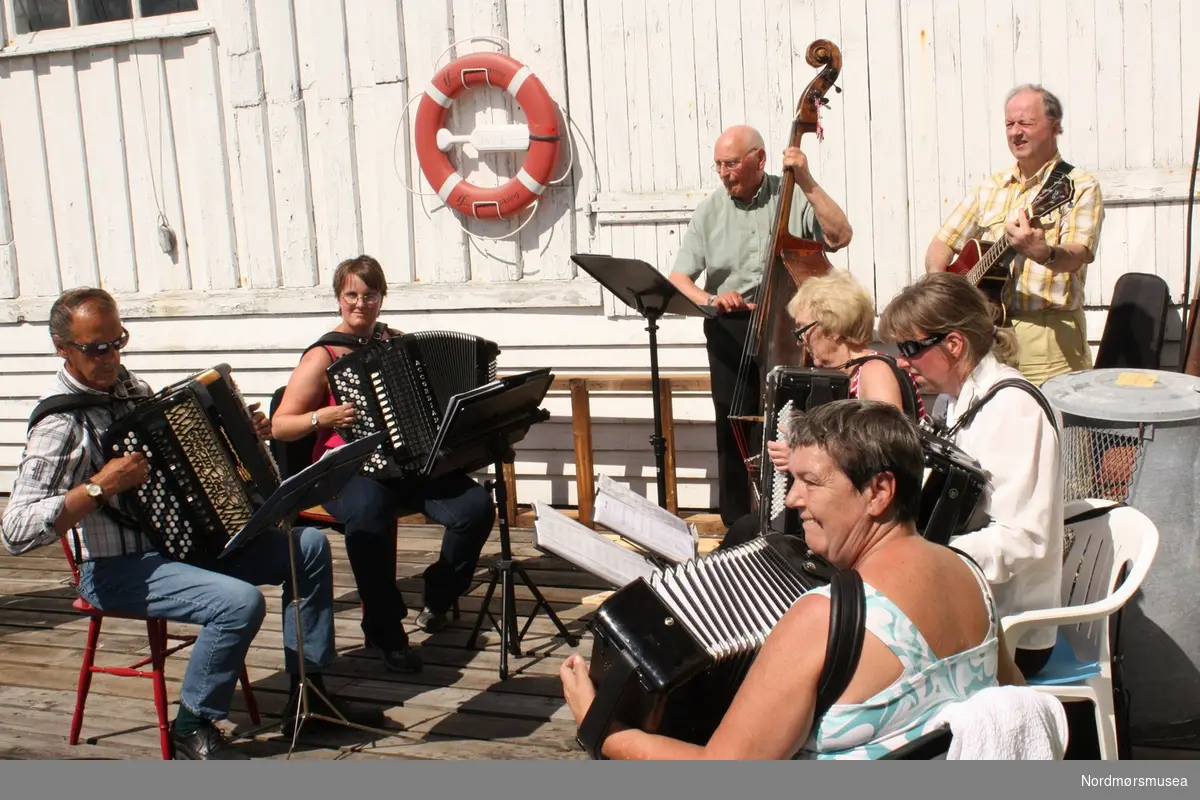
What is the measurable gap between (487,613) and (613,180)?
7.63 feet

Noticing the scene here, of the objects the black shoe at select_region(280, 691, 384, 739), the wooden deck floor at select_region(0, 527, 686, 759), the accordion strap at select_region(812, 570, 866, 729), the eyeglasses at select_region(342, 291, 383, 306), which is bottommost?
the wooden deck floor at select_region(0, 527, 686, 759)

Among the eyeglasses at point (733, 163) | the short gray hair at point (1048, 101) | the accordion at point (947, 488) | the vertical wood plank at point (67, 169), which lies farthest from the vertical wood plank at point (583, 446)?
the accordion at point (947, 488)

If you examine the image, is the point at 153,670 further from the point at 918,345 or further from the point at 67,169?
the point at 67,169

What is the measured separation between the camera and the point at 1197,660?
347 centimetres

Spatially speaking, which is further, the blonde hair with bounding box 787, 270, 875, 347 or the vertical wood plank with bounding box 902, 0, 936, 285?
the vertical wood plank with bounding box 902, 0, 936, 285

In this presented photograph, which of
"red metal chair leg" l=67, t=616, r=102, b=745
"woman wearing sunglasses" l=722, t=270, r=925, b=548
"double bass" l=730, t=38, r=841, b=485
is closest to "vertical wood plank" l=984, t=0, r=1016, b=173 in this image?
"double bass" l=730, t=38, r=841, b=485

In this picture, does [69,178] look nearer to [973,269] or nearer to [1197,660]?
[973,269]

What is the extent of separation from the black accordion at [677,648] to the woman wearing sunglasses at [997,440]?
2.06ft

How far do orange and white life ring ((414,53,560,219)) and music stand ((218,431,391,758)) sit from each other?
2.47 meters

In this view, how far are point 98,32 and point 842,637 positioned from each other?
21.0 feet

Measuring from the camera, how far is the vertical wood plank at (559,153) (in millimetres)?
5961

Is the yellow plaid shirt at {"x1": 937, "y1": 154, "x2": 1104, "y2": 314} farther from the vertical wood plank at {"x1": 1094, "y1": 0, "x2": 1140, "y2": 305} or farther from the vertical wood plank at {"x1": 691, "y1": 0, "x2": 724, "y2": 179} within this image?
the vertical wood plank at {"x1": 691, "y1": 0, "x2": 724, "y2": 179}

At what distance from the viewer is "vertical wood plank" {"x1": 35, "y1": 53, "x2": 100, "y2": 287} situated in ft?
23.0

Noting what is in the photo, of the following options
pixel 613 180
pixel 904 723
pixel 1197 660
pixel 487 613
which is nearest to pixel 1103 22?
pixel 613 180
